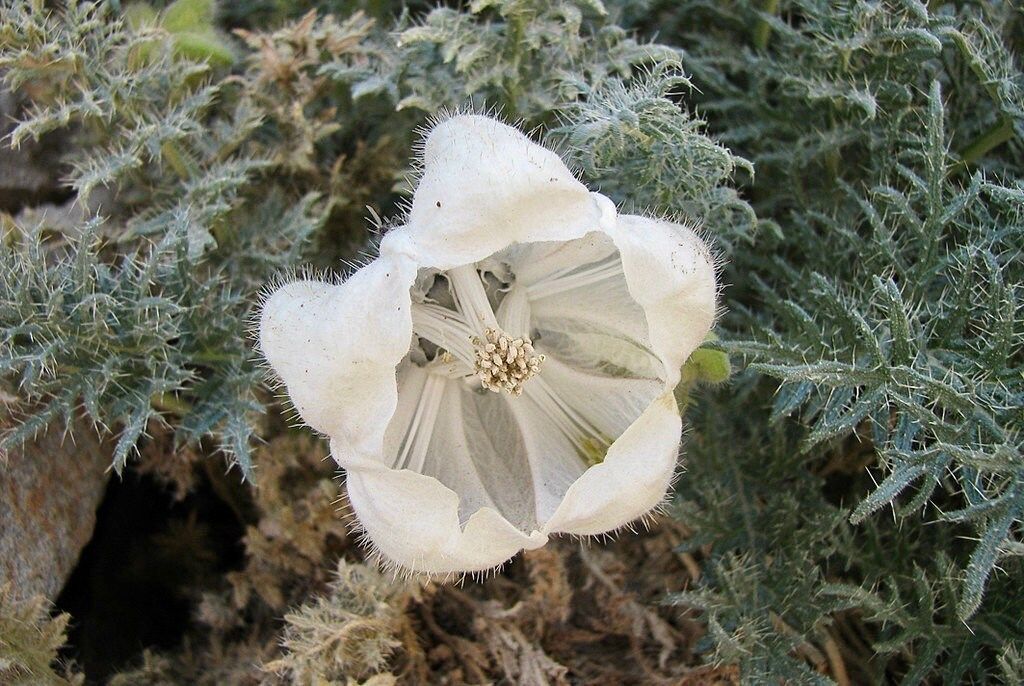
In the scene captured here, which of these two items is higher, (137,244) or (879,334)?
(879,334)

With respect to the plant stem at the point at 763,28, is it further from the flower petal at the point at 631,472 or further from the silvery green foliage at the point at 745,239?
the flower petal at the point at 631,472

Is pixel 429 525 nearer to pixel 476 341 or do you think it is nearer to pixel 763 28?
pixel 476 341

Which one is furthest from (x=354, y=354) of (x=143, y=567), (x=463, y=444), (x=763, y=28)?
(x=763, y=28)

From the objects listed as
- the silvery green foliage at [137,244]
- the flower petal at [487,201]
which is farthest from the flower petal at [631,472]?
the silvery green foliage at [137,244]

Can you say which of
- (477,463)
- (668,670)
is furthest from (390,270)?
(668,670)

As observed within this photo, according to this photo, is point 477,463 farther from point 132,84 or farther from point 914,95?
point 914,95

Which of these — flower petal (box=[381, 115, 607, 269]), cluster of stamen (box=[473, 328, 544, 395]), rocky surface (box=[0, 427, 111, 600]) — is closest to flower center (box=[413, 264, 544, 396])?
cluster of stamen (box=[473, 328, 544, 395])
